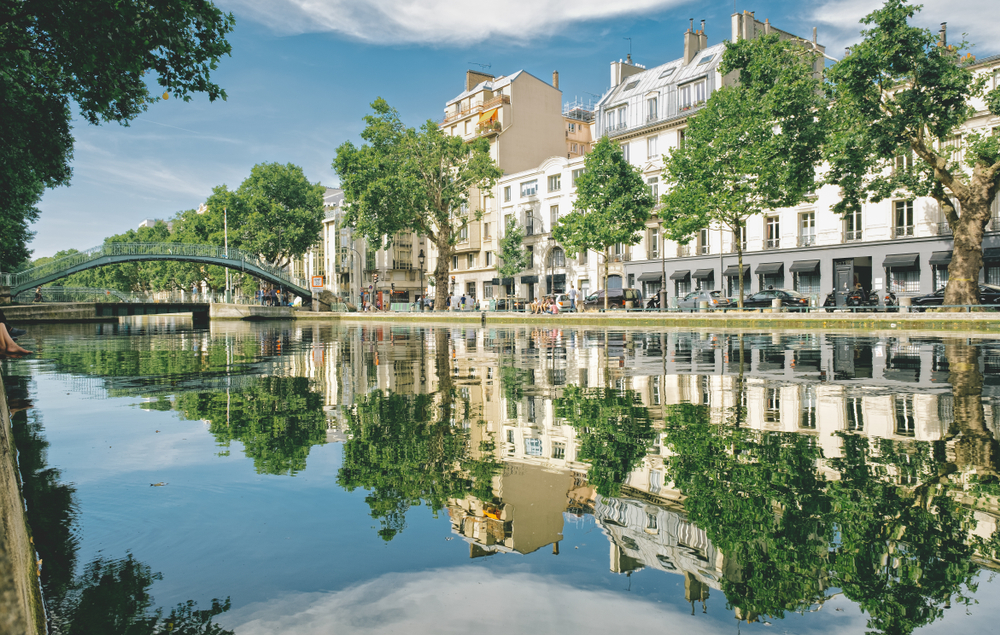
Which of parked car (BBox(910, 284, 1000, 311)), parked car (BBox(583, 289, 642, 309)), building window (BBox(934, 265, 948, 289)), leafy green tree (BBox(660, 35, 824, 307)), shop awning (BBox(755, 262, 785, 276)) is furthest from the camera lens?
shop awning (BBox(755, 262, 785, 276))

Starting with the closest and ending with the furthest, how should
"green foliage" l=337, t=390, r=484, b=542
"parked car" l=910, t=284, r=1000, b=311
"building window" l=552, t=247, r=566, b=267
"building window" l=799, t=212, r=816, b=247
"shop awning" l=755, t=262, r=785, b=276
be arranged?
"green foliage" l=337, t=390, r=484, b=542 → "parked car" l=910, t=284, r=1000, b=311 → "building window" l=799, t=212, r=816, b=247 → "shop awning" l=755, t=262, r=785, b=276 → "building window" l=552, t=247, r=566, b=267

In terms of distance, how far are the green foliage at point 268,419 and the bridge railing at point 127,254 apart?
149 ft

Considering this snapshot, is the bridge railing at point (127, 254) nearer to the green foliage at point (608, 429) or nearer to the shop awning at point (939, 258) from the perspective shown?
the green foliage at point (608, 429)

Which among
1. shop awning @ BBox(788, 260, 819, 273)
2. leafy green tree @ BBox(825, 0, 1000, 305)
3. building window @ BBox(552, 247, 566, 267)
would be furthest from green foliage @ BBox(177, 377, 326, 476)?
building window @ BBox(552, 247, 566, 267)

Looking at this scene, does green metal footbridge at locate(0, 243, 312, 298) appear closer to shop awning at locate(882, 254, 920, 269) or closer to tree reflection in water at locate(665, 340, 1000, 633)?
shop awning at locate(882, 254, 920, 269)

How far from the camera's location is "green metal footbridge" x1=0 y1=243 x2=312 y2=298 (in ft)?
144

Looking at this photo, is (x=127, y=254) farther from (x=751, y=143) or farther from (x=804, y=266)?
(x=804, y=266)

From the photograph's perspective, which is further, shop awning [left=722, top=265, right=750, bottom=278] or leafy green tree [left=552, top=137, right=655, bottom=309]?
shop awning [left=722, top=265, right=750, bottom=278]

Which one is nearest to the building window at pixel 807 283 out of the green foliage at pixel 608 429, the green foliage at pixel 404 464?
the green foliage at pixel 608 429

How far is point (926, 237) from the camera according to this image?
36625mm

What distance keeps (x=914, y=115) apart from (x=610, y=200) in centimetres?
2192

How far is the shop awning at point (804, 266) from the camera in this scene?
136 ft

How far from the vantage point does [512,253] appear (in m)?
58.3

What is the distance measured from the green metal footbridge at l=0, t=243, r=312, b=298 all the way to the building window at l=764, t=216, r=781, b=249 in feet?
132
